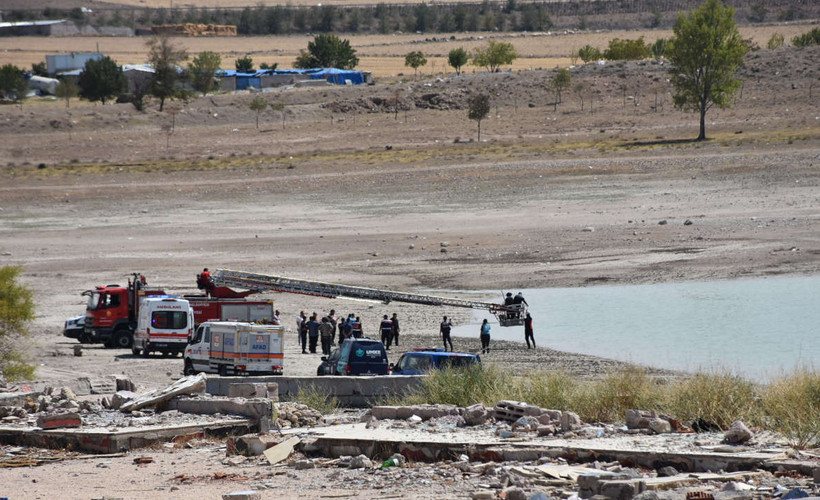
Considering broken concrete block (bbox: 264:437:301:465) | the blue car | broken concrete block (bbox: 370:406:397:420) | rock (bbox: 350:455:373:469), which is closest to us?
rock (bbox: 350:455:373:469)

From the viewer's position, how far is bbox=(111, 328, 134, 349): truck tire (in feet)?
99.6

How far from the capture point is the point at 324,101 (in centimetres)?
8825

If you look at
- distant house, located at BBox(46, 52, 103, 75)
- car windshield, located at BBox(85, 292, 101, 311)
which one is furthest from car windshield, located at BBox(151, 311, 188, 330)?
distant house, located at BBox(46, 52, 103, 75)

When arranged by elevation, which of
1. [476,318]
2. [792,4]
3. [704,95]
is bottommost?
[476,318]

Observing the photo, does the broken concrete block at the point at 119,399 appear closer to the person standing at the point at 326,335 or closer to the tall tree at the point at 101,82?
the person standing at the point at 326,335

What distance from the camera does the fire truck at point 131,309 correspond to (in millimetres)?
28953

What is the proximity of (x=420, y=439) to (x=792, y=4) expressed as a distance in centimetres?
18136

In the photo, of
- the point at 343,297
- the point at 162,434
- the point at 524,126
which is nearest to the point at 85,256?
the point at 343,297

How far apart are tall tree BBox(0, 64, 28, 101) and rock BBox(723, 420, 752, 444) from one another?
88.1 metres

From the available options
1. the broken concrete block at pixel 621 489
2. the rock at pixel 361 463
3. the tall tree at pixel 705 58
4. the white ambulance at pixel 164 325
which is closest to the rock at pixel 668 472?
the broken concrete block at pixel 621 489

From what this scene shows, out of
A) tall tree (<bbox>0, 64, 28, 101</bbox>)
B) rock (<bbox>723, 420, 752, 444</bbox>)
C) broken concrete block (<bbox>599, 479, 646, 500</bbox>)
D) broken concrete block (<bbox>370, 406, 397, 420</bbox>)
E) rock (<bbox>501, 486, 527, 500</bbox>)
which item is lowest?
broken concrete block (<bbox>370, 406, 397, 420</bbox>)

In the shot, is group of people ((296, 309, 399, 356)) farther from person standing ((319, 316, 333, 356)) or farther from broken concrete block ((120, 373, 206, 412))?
broken concrete block ((120, 373, 206, 412))

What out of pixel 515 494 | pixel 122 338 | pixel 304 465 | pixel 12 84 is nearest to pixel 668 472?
pixel 515 494

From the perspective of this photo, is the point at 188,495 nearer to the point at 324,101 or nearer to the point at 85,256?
the point at 85,256
